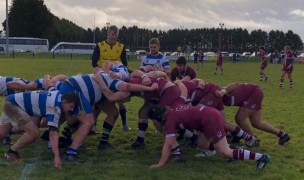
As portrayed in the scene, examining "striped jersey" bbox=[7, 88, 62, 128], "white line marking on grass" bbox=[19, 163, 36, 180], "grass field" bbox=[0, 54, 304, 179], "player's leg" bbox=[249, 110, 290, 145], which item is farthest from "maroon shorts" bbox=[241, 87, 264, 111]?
"white line marking on grass" bbox=[19, 163, 36, 180]

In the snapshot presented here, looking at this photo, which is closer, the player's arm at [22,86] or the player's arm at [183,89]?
the player's arm at [183,89]

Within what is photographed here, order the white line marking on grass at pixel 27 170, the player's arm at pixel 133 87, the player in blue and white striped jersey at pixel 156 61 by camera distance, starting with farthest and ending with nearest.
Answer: the player in blue and white striped jersey at pixel 156 61
the player's arm at pixel 133 87
the white line marking on grass at pixel 27 170

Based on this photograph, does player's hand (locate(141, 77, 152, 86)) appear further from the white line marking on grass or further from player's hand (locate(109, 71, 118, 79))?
the white line marking on grass

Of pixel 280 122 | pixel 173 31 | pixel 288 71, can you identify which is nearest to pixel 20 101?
pixel 280 122

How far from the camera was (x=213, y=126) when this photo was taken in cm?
652

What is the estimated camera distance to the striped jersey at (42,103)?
6.57 meters

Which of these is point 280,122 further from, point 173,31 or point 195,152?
point 173,31

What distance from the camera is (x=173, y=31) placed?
124438mm

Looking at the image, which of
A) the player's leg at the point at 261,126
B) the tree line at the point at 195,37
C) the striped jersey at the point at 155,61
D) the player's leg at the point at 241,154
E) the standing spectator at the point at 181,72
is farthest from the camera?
the tree line at the point at 195,37

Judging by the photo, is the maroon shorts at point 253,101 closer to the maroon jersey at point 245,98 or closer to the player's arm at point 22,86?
the maroon jersey at point 245,98

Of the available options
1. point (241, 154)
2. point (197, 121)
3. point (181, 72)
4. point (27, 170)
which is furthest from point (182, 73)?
point (27, 170)

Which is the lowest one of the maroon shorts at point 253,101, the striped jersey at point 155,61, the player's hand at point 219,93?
the maroon shorts at point 253,101

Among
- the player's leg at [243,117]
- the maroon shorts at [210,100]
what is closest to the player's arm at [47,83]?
the maroon shorts at [210,100]

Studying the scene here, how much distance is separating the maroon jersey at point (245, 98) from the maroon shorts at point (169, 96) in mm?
1258
